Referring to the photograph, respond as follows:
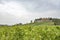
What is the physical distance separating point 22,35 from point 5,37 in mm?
2564

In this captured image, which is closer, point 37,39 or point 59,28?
point 37,39

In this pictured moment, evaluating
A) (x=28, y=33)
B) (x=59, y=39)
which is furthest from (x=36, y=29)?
(x=59, y=39)

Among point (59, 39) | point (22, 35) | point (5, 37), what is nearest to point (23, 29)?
point (22, 35)

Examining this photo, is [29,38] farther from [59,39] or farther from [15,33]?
[59,39]

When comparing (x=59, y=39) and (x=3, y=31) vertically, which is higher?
(x=3, y=31)

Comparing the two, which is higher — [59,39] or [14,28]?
[14,28]

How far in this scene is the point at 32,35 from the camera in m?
27.4

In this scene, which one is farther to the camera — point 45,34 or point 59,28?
point 59,28

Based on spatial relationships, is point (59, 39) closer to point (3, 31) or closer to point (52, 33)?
point (52, 33)

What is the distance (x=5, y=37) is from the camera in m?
27.7

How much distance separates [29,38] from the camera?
27.2m

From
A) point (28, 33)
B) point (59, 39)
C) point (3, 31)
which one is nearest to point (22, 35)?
point (28, 33)

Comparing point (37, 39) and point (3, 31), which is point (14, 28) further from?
point (37, 39)

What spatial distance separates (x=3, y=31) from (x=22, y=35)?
3.12 metres
